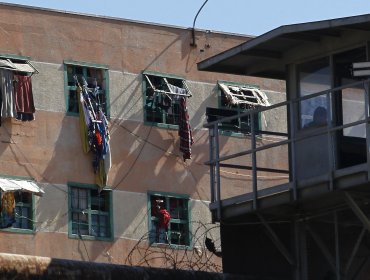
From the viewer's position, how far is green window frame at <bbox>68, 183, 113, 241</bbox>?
2329 inches

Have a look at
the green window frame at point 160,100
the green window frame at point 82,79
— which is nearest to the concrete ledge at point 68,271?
the green window frame at point 82,79

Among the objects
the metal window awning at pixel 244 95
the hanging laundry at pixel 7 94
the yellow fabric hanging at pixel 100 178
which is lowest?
the yellow fabric hanging at pixel 100 178

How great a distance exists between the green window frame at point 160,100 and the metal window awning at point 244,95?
1.18 meters

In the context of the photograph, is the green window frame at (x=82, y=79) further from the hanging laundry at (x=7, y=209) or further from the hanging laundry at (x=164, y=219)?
the hanging laundry at (x=7, y=209)

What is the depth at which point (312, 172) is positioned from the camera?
126ft

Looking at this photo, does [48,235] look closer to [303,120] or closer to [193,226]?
[193,226]

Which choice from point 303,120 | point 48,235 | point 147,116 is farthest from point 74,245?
point 303,120

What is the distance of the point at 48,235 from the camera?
58.8 meters

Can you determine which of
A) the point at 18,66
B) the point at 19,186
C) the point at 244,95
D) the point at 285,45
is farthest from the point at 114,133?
the point at 285,45

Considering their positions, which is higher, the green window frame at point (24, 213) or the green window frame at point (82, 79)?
the green window frame at point (82, 79)

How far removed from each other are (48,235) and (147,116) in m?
4.70

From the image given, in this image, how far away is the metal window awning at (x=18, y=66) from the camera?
5784 centimetres

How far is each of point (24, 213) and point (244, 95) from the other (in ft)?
24.2

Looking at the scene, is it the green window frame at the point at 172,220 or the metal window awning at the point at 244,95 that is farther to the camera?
the metal window awning at the point at 244,95
